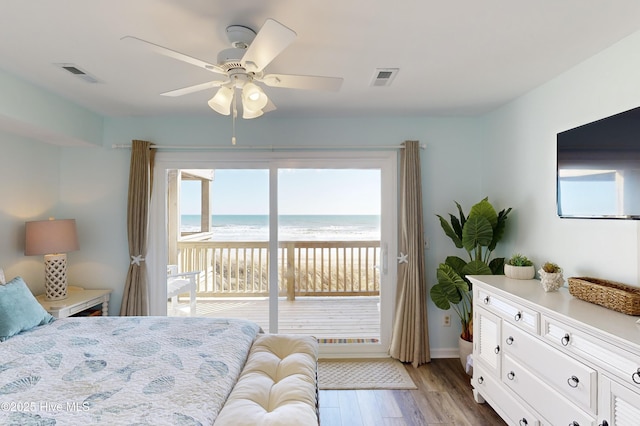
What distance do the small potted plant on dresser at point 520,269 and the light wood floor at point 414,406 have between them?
1043 millimetres

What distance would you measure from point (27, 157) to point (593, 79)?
4563mm

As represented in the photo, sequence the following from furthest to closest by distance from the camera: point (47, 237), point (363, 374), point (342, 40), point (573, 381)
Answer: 1. point (363, 374)
2. point (47, 237)
3. point (342, 40)
4. point (573, 381)

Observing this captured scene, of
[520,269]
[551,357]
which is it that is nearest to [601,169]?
[520,269]

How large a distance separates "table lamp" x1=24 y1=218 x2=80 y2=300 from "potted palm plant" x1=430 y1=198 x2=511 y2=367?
3397mm

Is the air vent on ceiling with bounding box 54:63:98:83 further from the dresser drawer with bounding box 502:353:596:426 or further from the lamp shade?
the dresser drawer with bounding box 502:353:596:426

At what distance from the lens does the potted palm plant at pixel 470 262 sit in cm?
291

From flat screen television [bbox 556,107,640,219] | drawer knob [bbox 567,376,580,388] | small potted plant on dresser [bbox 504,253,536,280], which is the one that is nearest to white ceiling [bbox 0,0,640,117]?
flat screen television [bbox 556,107,640,219]

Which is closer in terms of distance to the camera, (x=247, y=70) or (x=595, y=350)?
(x=595, y=350)

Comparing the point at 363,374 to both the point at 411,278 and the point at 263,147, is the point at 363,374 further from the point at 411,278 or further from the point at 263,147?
the point at 263,147

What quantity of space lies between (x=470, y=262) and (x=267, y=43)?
2506mm

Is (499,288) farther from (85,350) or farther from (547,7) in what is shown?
(85,350)

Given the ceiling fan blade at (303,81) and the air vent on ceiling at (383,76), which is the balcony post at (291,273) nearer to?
the air vent on ceiling at (383,76)

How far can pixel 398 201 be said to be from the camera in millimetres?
3514

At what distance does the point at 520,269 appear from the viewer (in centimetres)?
258
